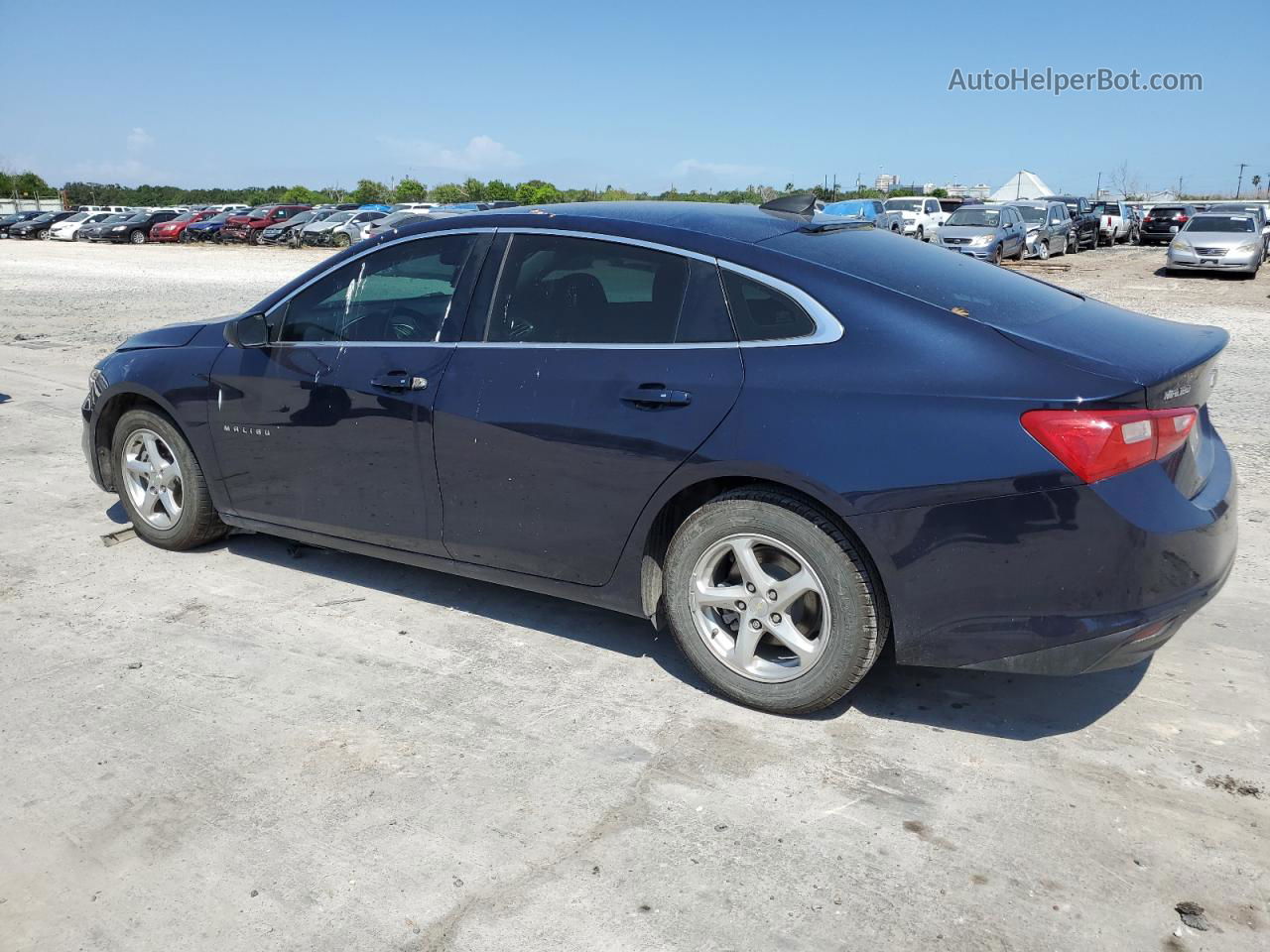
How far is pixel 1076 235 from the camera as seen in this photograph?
3700 cm

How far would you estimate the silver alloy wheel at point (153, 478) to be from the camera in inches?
Result: 211

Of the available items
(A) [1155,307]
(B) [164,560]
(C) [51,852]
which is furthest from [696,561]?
(A) [1155,307]

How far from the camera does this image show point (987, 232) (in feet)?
87.9

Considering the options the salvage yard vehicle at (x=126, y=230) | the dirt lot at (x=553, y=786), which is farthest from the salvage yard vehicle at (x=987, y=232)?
the salvage yard vehicle at (x=126, y=230)

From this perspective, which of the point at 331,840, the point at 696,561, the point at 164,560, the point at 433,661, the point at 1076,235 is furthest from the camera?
the point at 1076,235

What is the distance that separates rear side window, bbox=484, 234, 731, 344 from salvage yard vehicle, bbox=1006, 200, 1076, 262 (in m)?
28.5

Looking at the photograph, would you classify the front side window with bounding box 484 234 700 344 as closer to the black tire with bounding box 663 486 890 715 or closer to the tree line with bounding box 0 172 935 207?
the black tire with bounding box 663 486 890 715

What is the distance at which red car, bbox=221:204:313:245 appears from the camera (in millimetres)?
45281

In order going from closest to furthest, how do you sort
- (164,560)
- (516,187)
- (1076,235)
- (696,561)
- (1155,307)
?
(696,561) < (164,560) < (1155,307) < (1076,235) < (516,187)

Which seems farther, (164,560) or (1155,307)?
(1155,307)

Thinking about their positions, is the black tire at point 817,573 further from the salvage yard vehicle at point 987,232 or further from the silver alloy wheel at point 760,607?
the salvage yard vehicle at point 987,232

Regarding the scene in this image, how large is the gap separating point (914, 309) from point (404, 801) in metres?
2.21

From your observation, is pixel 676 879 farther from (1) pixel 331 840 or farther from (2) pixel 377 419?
(2) pixel 377 419

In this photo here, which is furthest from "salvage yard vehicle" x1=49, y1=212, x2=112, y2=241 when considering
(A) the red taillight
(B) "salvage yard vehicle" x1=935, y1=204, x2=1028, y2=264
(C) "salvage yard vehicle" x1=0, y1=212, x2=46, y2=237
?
(A) the red taillight
